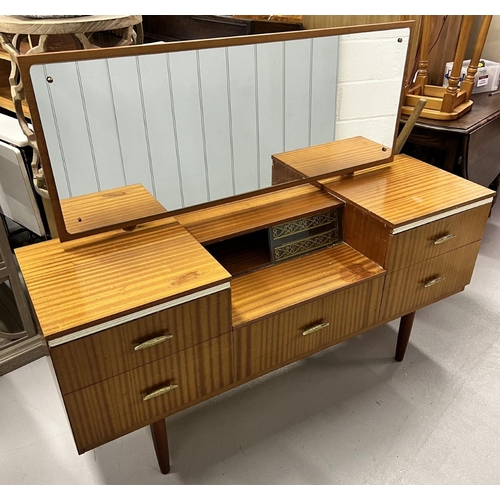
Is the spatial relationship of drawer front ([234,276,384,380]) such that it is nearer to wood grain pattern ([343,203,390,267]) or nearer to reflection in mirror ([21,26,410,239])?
wood grain pattern ([343,203,390,267])

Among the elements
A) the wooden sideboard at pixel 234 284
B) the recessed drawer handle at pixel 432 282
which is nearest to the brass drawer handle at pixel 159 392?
the wooden sideboard at pixel 234 284

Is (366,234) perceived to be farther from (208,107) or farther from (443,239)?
(208,107)

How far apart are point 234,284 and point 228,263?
0.08 meters

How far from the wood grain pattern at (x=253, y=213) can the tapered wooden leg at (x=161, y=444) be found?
45 centimetres

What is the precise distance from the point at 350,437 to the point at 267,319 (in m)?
0.50

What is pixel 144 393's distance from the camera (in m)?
1.00

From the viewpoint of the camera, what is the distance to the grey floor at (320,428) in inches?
49.0

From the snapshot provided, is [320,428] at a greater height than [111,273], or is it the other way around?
[111,273]

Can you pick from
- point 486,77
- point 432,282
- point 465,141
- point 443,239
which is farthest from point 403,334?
point 486,77

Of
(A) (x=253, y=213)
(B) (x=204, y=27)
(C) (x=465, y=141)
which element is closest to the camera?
(A) (x=253, y=213)

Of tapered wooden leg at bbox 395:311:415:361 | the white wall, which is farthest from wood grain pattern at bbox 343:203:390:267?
tapered wooden leg at bbox 395:311:415:361

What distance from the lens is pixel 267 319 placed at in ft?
3.58

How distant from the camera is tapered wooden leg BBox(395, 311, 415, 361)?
1.49 metres

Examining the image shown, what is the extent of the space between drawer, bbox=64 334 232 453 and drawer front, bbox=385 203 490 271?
48 cm
